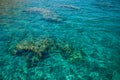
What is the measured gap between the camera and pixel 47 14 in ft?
63.8

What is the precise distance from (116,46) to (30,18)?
30.7ft

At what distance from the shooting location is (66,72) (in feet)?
33.9

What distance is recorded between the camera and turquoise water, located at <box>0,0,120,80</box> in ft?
34.0

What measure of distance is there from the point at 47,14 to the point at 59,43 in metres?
6.72

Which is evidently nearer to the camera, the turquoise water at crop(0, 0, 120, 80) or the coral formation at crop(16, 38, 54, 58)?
the turquoise water at crop(0, 0, 120, 80)

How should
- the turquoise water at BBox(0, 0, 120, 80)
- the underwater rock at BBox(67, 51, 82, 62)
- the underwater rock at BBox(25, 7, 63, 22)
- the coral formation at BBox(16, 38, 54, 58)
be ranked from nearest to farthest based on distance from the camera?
the turquoise water at BBox(0, 0, 120, 80) < the underwater rock at BBox(67, 51, 82, 62) < the coral formation at BBox(16, 38, 54, 58) < the underwater rock at BBox(25, 7, 63, 22)

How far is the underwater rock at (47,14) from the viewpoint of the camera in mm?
18422

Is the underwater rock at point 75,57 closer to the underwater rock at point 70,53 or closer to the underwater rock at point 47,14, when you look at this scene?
the underwater rock at point 70,53

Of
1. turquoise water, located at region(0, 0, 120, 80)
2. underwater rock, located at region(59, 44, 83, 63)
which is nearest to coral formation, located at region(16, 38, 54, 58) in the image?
turquoise water, located at region(0, 0, 120, 80)

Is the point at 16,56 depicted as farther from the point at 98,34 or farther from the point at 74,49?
the point at 98,34

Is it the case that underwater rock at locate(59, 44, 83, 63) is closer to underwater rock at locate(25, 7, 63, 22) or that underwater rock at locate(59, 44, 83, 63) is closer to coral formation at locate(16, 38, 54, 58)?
coral formation at locate(16, 38, 54, 58)

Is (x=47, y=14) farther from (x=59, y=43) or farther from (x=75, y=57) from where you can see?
(x=75, y=57)

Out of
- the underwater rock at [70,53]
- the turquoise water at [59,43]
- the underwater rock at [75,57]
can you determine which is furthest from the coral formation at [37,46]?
the underwater rock at [75,57]

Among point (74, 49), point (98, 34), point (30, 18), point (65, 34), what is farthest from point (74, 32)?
point (30, 18)
